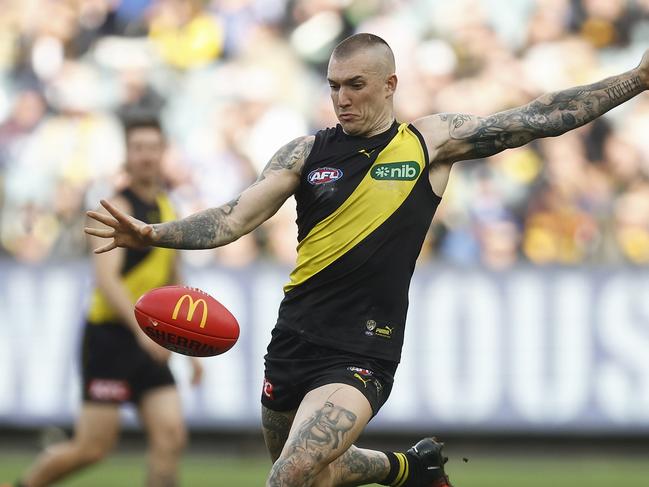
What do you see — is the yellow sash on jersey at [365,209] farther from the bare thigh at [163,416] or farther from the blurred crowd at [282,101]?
the blurred crowd at [282,101]

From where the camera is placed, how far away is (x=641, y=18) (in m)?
15.2

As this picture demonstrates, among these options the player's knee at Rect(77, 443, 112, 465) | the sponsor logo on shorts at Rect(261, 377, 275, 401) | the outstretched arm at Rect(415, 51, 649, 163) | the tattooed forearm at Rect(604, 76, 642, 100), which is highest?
the tattooed forearm at Rect(604, 76, 642, 100)

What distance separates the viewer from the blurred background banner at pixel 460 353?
12148 mm

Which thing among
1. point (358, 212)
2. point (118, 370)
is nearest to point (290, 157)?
point (358, 212)

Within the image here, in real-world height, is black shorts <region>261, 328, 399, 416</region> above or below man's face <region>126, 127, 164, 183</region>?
below

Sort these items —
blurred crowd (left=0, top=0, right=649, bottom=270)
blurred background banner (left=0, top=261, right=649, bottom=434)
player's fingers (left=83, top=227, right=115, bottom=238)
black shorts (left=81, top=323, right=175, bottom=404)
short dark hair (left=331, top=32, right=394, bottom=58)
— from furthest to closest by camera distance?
blurred crowd (left=0, top=0, right=649, bottom=270), blurred background banner (left=0, top=261, right=649, bottom=434), black shorts (left=81, top=323, right=175, bottom=404), short dark hair (left=331, top=32, right=394, bottom=58), player's fingers (left=83, top=227, right=115, bottom=238)

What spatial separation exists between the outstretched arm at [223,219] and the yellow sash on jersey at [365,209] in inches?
10.9

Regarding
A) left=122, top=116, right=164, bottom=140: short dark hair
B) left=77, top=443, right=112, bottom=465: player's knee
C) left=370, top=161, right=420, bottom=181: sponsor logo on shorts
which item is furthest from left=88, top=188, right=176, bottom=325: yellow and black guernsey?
left=370, top=161, right=420, bottom=181: sponsor logo on shorts

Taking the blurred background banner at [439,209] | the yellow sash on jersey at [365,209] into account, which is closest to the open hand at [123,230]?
the yellow sash on jersey at [365,209]

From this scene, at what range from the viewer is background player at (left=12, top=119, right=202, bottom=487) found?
855 cm

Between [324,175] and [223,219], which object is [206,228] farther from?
[324,175]

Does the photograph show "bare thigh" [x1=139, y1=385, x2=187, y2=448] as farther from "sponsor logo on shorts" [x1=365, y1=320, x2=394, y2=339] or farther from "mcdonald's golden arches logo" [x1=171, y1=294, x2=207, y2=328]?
"sponsor logo on shorts" [x1=365, y1=320, x2=394, y2=339]

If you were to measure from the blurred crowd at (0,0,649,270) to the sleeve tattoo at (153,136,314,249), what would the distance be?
271 inches

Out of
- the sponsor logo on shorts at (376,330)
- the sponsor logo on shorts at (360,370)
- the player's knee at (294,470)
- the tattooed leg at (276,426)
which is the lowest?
the player's knee at (294,470)
